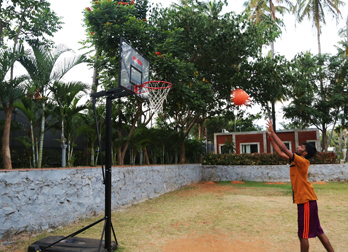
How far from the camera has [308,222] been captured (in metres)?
3.36

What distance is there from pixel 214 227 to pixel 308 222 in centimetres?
237

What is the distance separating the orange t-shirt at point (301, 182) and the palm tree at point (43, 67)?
17.4 feet

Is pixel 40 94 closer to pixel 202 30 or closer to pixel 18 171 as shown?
pixel 18 171

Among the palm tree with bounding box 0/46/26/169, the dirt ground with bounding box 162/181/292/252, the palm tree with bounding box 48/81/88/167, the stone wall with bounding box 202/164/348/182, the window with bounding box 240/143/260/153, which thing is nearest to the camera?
the dirt ground with bounding box 162/181/292/252

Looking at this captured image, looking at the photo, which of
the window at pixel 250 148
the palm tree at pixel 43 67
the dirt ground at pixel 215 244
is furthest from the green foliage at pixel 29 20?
the window at pixel 250 148

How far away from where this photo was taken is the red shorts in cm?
333

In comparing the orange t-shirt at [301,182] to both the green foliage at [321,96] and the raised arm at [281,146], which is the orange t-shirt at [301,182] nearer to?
the raised arm at [281,146]

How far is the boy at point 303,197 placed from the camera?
3346mm

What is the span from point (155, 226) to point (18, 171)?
2.72 metres

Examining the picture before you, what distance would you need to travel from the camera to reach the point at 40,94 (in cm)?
655

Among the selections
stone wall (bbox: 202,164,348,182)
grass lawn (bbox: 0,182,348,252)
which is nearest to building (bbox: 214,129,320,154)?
stone wall (bbox: 202,164,348,182)

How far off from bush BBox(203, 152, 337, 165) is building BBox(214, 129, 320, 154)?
4.59 m

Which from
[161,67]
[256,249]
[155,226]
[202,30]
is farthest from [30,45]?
[202,30]

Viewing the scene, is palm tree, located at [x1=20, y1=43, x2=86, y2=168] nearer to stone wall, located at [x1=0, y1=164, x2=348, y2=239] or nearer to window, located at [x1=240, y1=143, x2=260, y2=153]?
stone wall, located at [x1=0, y1=164, x2=348, y2=239]
